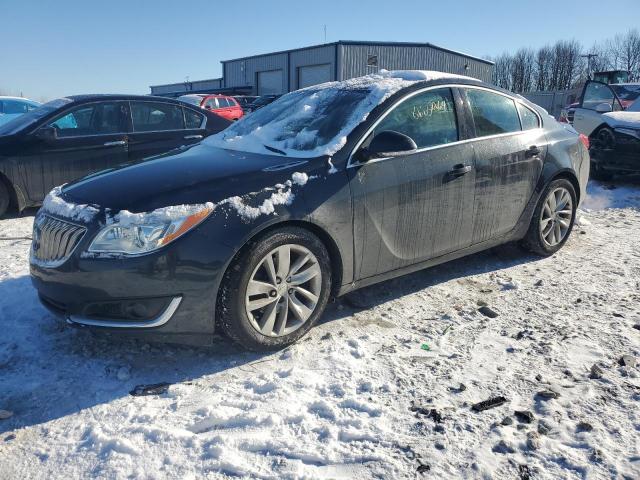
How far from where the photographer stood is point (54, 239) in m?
3.05

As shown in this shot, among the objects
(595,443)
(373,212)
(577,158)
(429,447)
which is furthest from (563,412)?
(577,158)

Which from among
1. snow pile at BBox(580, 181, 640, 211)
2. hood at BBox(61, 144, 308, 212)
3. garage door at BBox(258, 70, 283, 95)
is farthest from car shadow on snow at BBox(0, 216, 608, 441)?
garage door at BBox(258, 70, 283, 95)

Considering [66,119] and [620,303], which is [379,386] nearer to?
[620,303]

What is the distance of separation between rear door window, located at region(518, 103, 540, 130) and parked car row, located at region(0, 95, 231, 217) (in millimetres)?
4379

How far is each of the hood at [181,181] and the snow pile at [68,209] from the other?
45 mm

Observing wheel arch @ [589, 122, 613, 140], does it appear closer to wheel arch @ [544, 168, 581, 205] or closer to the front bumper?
wheel arch @ [544, 168, 581, 205]

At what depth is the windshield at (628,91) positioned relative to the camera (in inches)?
516

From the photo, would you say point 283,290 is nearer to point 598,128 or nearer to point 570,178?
point 570,178

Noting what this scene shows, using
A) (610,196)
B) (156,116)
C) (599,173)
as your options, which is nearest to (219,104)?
(156,116)

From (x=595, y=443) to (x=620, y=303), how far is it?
1.89 meters

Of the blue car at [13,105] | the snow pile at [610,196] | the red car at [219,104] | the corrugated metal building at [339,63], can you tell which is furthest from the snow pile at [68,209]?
the corrugated metal building at [339,63]

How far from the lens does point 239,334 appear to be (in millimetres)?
3023

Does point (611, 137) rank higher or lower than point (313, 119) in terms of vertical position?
lower

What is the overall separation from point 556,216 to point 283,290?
305 cm
